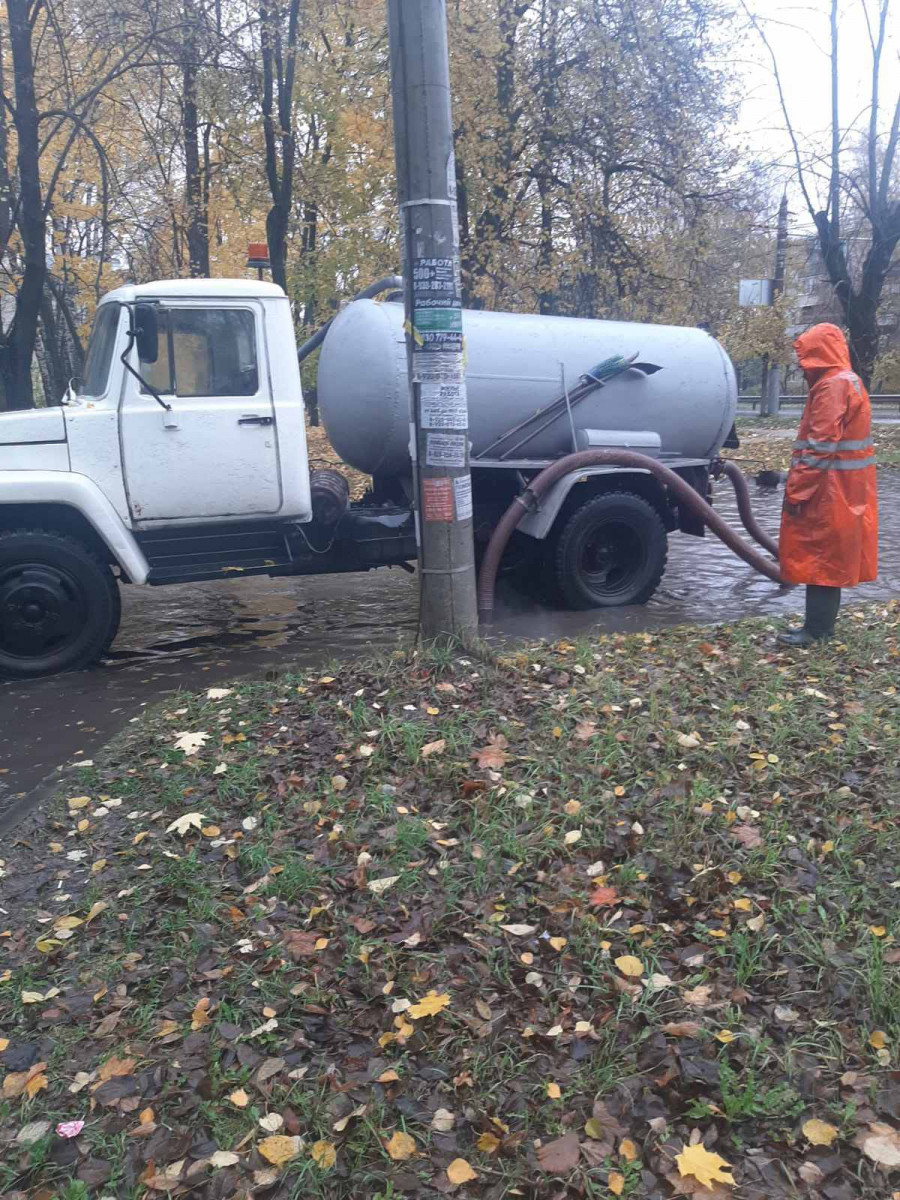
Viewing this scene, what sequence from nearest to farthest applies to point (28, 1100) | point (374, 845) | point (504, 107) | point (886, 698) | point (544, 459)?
point (28, 1100) → point (374, 845) → point (886, 698) → point (544, 459) → point (504, 107)

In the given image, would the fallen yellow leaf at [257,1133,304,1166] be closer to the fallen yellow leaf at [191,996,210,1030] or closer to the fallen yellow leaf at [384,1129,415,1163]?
the fallen yellow leaf at [384,1129,415,1163]

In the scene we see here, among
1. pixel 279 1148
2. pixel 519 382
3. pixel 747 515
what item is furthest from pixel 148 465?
pixel 747 515

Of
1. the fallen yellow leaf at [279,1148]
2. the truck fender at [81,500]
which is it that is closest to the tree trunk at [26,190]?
the truck fender at [81,500]

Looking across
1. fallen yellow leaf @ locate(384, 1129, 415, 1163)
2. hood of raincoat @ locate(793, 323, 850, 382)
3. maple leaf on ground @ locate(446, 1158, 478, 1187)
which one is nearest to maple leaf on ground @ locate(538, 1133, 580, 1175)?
maple leaf on ground @ locate(446, 1158, 478, 1187)

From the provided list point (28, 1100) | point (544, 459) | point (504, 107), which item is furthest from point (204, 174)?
point (28, 1100)

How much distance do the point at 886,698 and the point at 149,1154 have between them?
384 cm

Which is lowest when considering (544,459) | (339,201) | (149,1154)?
(149,1154)

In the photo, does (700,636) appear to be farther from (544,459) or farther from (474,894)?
(474,894)

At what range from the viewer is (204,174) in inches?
701

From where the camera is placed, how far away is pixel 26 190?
12.9m

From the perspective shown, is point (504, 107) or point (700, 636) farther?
point (504, 107)

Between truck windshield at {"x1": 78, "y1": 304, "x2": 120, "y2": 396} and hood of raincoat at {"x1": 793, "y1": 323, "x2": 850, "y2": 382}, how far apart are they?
14.2 ft

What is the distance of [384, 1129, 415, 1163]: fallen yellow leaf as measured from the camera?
233 centimetres

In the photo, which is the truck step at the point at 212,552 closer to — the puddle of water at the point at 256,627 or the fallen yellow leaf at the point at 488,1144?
the puddle of water at the point at 256,627
